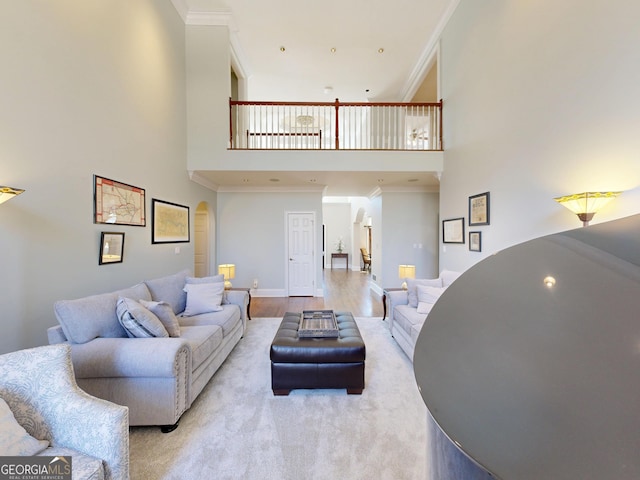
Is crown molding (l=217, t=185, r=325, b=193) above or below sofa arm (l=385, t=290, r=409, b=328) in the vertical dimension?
above

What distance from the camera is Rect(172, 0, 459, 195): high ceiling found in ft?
14.0

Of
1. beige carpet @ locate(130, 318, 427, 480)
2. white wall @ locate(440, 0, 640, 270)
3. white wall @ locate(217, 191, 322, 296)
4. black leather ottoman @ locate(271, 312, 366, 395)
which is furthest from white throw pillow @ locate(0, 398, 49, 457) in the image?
white wall @ locate(217, 191, 322, 296)

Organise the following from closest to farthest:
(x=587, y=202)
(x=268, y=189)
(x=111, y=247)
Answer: (x=587, y=202)
(x=111, y=247)
(x=268, y=189)

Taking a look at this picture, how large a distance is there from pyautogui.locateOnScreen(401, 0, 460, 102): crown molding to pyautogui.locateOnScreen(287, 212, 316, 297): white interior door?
11.9 ft

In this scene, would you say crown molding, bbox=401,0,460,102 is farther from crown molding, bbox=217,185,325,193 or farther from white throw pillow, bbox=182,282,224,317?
white throw pillow, bbox=182,282,224,317

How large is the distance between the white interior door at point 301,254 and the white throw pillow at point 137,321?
414cm

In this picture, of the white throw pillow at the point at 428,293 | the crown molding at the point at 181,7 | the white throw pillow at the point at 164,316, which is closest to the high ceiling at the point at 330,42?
the crown molding at the point at 181,7

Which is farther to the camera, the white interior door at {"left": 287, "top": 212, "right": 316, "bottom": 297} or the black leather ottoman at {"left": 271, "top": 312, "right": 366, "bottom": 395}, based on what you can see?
the white interior door at {"left": 287, "top": 212, "right": 316, "bottom": 297}

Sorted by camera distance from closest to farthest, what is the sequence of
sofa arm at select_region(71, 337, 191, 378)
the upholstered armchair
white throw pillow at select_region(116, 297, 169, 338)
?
the upholstered armchair, sofa arm at select_region(71, 337, 191, 378), white throw pillow at select_region(116, 297, 169, 338)

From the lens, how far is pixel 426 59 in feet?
16.9

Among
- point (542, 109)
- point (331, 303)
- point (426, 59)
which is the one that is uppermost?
point (426, 59)

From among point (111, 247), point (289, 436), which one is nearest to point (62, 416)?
point (289, 436)

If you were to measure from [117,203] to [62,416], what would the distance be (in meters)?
2.29

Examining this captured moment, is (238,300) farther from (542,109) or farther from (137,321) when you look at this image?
(542,109)
